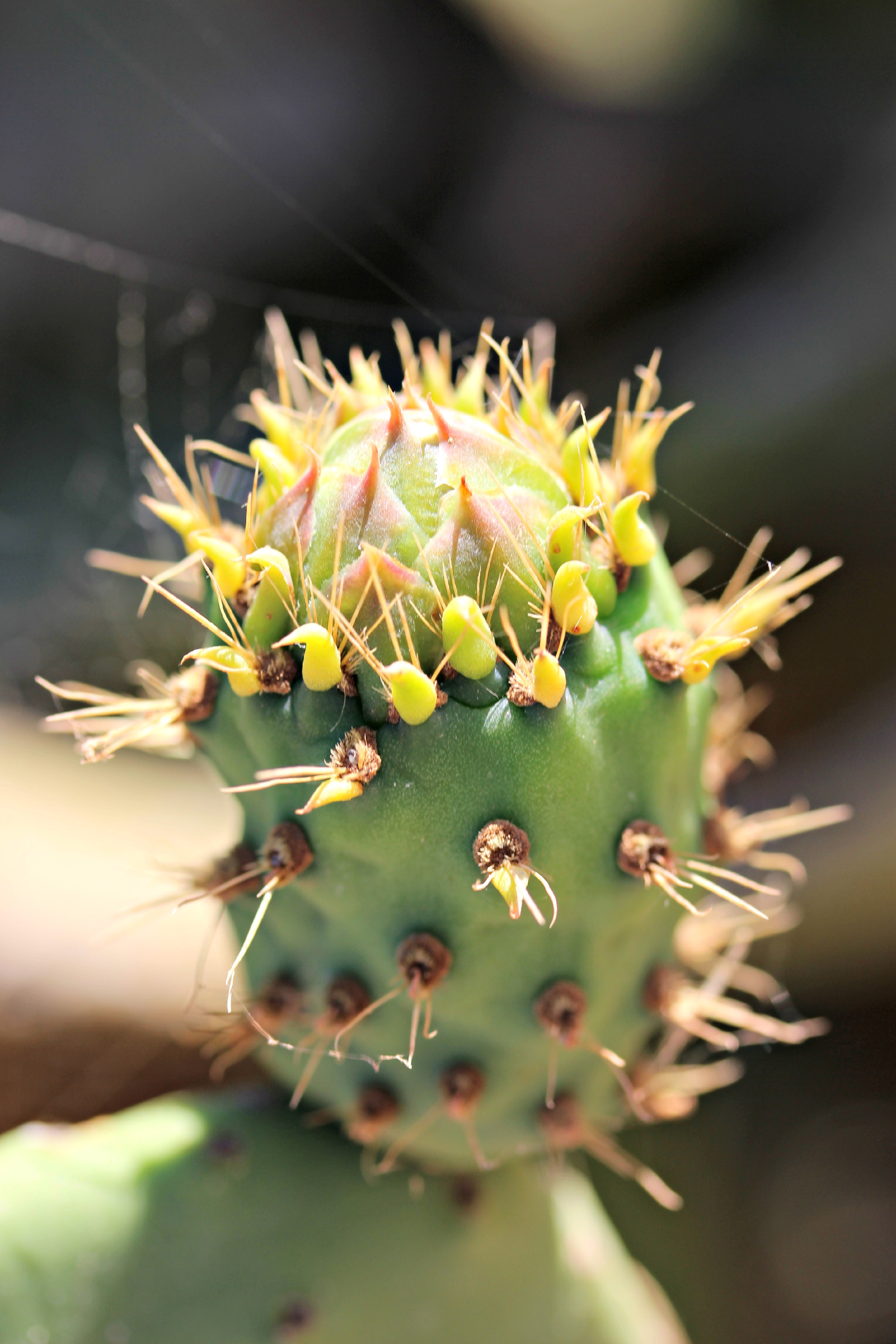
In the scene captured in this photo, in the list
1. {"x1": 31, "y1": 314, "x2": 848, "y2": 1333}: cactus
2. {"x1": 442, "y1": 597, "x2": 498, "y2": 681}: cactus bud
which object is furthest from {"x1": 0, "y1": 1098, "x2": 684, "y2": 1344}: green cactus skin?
{"x1": 442, "y1": 597, "x2": 498, "y2": 681}: cactus bud

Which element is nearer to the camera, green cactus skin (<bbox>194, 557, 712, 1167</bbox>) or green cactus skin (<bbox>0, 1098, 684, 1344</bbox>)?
green cactus skin (<bbox>194, 557, 712, 1167</bbox>)

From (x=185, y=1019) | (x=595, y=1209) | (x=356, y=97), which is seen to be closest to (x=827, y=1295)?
(x=595, y=1209)

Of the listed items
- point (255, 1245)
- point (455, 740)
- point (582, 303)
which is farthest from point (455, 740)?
point (582, 303)

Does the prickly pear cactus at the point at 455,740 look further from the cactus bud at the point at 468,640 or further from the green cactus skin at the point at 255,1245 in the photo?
the green cactus skin at the point at 255,1245

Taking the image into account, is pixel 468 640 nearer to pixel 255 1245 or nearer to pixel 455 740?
pixel 455 740

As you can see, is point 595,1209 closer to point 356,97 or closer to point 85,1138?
point 85,1138

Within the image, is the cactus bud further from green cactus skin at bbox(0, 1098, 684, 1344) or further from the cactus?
green cactus skin at bbox(0, 1098, 684, 1344)

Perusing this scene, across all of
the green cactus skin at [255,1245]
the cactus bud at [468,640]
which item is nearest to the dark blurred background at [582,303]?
the green cactus skin at [255,1245]
